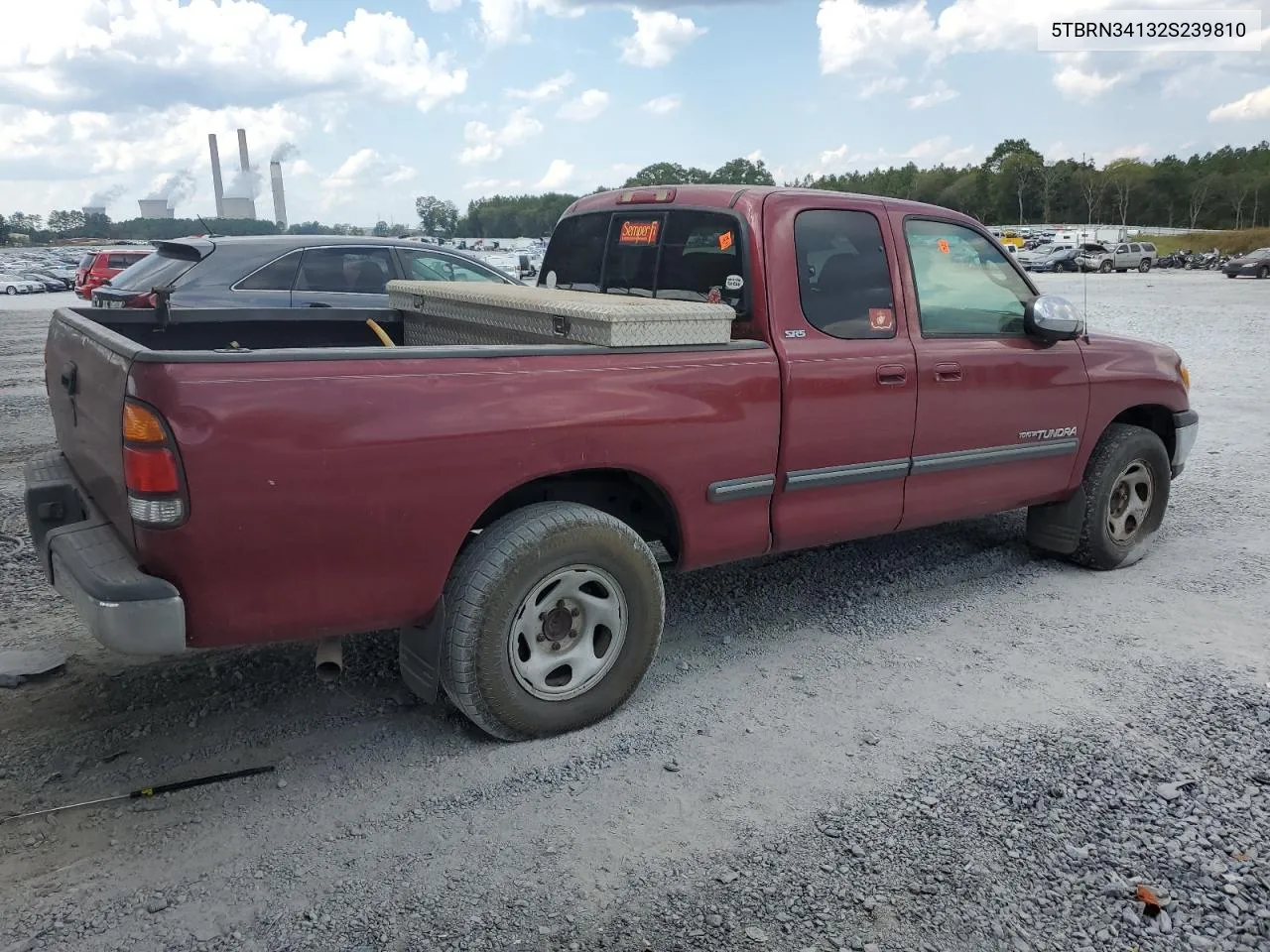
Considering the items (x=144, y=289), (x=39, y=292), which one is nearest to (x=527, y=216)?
(x=39, y=292)

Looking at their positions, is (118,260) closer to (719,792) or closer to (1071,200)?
(719,792)

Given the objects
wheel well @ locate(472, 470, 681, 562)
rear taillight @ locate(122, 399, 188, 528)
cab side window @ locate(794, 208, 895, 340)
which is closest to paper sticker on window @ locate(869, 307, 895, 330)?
cab side window @ locate(794, 208, 895, 340)

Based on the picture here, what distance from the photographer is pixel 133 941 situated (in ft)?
8.61

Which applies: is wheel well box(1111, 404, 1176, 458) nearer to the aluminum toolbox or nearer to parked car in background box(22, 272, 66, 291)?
the aluminum toolbox

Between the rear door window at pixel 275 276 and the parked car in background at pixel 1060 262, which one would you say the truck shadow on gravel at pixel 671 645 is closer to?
the rear door window at pixel 275 276

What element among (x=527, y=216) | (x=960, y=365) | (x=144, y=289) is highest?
(x=527, y=216)

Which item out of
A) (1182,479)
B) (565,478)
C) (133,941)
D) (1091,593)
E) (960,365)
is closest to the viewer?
(133,941)

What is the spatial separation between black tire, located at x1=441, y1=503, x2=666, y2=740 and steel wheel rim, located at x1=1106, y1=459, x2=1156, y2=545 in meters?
3.11

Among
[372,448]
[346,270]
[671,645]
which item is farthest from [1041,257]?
[372,448]

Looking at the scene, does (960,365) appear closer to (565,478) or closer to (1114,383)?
(1114,383)

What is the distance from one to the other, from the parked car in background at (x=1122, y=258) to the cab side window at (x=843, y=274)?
170 ft

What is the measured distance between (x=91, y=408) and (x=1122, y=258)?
55.6 m

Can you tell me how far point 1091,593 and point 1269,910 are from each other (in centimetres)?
264

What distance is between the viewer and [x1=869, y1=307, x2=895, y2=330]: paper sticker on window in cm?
446
